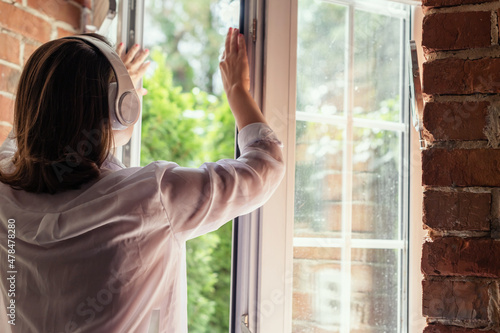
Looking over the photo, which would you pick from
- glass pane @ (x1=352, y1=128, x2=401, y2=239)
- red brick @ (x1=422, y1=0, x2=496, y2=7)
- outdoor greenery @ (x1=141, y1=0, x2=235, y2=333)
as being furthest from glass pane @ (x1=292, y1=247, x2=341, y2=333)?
outdoor greenery @ (x1=141, y1=0, x2=235, y2=333)

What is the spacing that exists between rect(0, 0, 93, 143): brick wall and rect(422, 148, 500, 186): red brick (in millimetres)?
1136

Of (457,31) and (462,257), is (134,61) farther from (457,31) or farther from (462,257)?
(462,257)

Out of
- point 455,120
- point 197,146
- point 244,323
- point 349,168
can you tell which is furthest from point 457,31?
point 197,146

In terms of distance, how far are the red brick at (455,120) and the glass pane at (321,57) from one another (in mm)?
353

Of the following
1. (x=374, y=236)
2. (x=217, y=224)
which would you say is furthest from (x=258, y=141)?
(x=374, y=236)

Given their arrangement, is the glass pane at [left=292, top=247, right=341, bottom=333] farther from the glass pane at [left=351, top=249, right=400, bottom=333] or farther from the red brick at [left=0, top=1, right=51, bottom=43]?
the red brick at [left=0, top=1, right=51, bottom=43]

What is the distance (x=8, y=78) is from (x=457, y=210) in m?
1.23

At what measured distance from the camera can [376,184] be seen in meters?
1.27

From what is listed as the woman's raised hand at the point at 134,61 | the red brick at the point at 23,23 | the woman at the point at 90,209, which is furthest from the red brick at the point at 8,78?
the woman at the point at 90,209

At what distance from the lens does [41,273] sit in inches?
33.3

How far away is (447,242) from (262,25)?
25.7 inches

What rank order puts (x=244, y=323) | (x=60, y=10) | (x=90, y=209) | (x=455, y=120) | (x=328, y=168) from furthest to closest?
1. (x=60, y=10)
2. (x=328, y=168)
3. (x=244, y=323)
4. (x=455, y=120)
5. (x=90, y=209)

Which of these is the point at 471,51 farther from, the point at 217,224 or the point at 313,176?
the point at 217,224

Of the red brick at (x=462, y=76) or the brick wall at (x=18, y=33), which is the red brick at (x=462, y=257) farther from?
the brick wall at (x=18, y=33)
